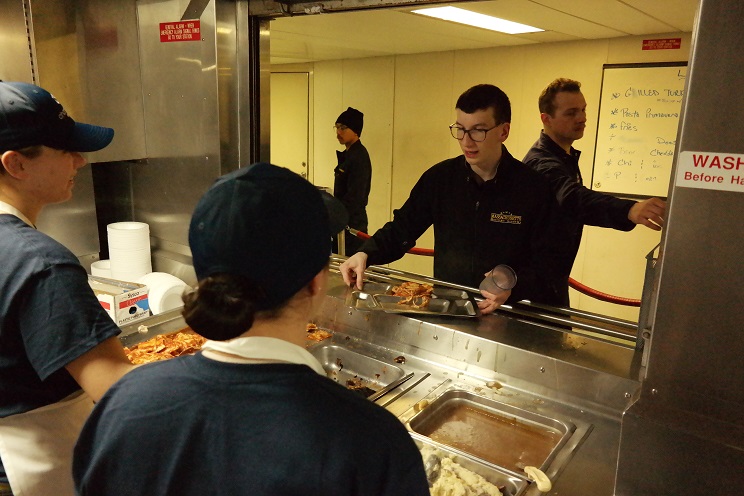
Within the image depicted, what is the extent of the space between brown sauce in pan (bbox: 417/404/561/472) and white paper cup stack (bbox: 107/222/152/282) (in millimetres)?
Answer: 2036

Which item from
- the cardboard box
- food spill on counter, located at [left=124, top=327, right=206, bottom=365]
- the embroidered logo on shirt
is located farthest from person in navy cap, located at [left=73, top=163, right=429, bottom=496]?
the embroidered logo on shirt

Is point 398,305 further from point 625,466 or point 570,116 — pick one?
point 570,116

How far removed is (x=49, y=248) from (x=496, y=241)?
198 centimetres

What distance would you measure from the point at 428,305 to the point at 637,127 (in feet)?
12.0

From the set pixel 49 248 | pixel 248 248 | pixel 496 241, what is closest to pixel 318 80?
pixel 496 241

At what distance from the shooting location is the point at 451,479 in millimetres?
1551

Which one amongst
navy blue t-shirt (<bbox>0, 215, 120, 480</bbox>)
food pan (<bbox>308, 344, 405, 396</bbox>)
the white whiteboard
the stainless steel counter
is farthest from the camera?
the white whiteboard

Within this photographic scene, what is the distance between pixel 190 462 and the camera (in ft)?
2.80

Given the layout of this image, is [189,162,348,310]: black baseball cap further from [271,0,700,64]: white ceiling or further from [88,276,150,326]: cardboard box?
[271,0,700,64]: white ceiling

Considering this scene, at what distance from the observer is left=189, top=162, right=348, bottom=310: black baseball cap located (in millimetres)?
838

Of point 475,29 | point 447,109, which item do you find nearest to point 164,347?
point 475,29

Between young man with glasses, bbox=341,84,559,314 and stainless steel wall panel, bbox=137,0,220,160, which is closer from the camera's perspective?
young man with glasses, bbox=341,84,559,314

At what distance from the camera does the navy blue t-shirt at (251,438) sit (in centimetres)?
81

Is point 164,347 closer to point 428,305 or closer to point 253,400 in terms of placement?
point 428,305
